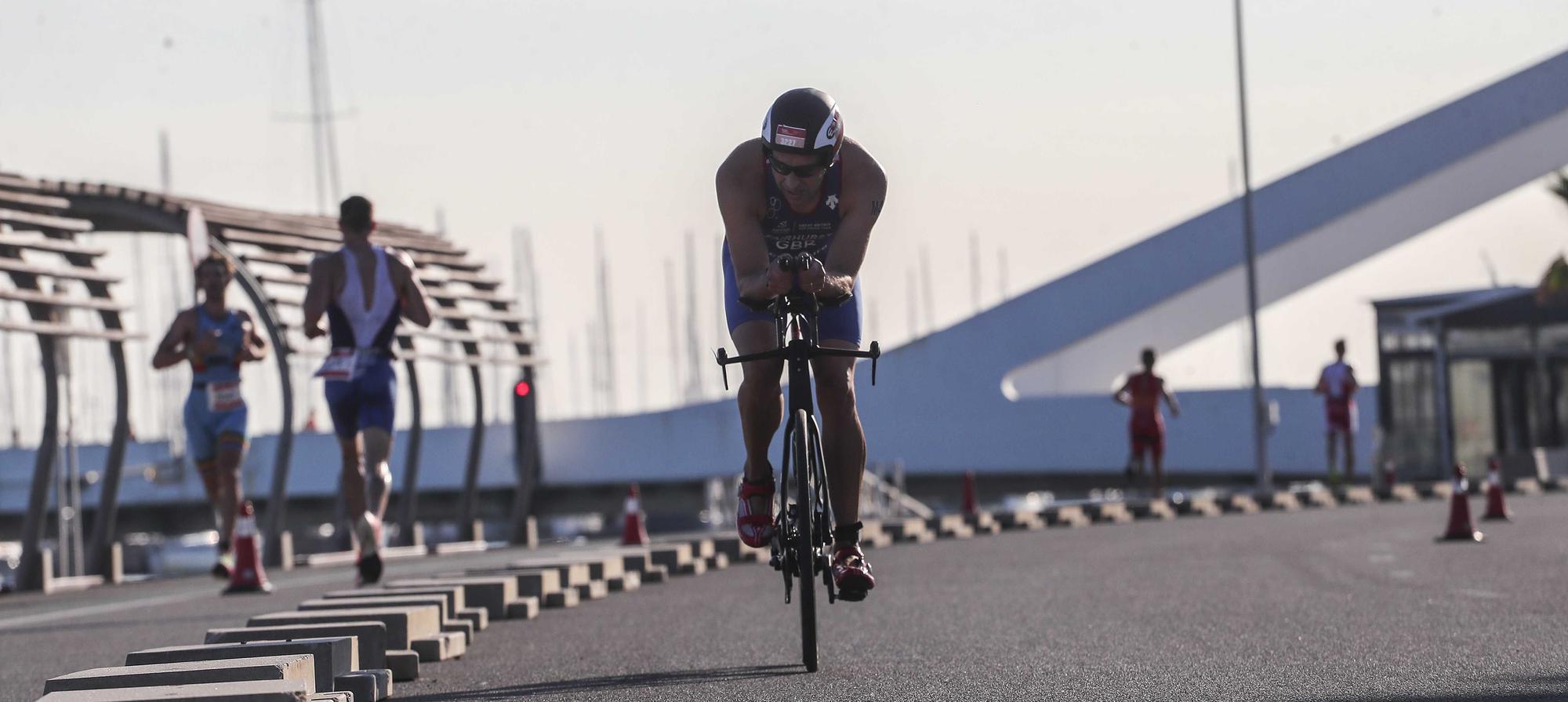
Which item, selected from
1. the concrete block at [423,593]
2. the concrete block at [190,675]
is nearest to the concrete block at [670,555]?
the concrete block at [423,593]

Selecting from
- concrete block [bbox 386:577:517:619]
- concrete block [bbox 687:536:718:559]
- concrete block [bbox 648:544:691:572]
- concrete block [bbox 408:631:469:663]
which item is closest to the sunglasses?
concrete block [bbox 408:631:469:663]

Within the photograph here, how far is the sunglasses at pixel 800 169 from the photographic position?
7.14 meters

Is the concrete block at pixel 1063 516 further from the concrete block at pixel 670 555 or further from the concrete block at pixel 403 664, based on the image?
the concrete block at pixel 403 664

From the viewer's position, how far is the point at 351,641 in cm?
682

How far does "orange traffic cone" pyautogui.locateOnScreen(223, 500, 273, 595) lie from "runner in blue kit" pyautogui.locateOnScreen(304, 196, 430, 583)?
2.51 metres

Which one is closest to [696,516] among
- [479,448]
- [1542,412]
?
[1542,412]

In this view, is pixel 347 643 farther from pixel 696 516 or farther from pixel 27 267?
pixel 696 516

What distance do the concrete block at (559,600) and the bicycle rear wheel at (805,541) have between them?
143 inches

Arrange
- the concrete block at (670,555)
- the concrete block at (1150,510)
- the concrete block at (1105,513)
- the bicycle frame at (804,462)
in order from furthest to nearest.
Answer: the concrete block at (1150,510) → the concrete block at (1105,513) → the concrete block at (670,555) → the bicycle frame at (804,462)

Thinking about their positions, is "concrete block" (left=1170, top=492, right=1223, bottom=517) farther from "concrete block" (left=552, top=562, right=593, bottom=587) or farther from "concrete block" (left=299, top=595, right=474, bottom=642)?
"concrete block" (left=299, top=595, right=474, bottom=642)

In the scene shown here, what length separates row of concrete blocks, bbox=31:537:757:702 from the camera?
5.58 m

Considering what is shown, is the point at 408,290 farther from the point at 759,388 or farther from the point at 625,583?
the point at 759,388

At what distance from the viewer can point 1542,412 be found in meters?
36.3

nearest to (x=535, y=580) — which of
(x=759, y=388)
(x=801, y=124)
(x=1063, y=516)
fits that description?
(x=759, y=388)
